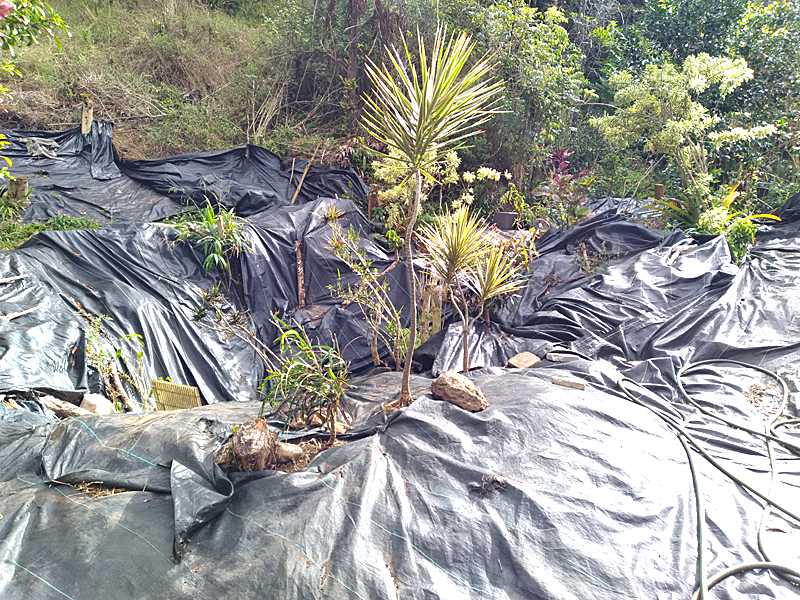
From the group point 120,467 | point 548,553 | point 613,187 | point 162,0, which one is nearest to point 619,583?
point 548,553

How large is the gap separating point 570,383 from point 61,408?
2.78 metres

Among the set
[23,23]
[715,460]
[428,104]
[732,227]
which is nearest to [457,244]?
[428,104]

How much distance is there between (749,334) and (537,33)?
16.1 feet

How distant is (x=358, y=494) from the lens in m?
2.02

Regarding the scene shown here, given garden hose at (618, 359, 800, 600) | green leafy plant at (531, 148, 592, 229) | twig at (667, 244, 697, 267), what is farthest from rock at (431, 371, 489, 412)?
green leafy plant at (531, 148, 592, 229)

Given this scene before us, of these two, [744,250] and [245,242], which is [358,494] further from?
[744,250]

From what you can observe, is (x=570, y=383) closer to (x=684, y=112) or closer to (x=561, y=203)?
(x=561, y=203)

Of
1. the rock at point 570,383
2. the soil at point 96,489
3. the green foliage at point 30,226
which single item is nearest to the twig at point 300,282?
the green foliage at point 30,226

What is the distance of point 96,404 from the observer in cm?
279

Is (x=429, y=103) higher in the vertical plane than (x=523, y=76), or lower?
lower

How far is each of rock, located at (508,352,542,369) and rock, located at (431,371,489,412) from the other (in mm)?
1150

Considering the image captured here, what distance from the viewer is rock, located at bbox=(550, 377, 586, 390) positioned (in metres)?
2.91

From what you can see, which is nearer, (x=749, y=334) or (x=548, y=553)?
(x=548, y=553)

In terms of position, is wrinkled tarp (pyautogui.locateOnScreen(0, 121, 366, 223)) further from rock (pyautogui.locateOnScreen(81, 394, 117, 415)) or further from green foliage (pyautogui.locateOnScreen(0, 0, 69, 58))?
rock (pyautogui.locateOnScreen(81, 394, 117, 415))
